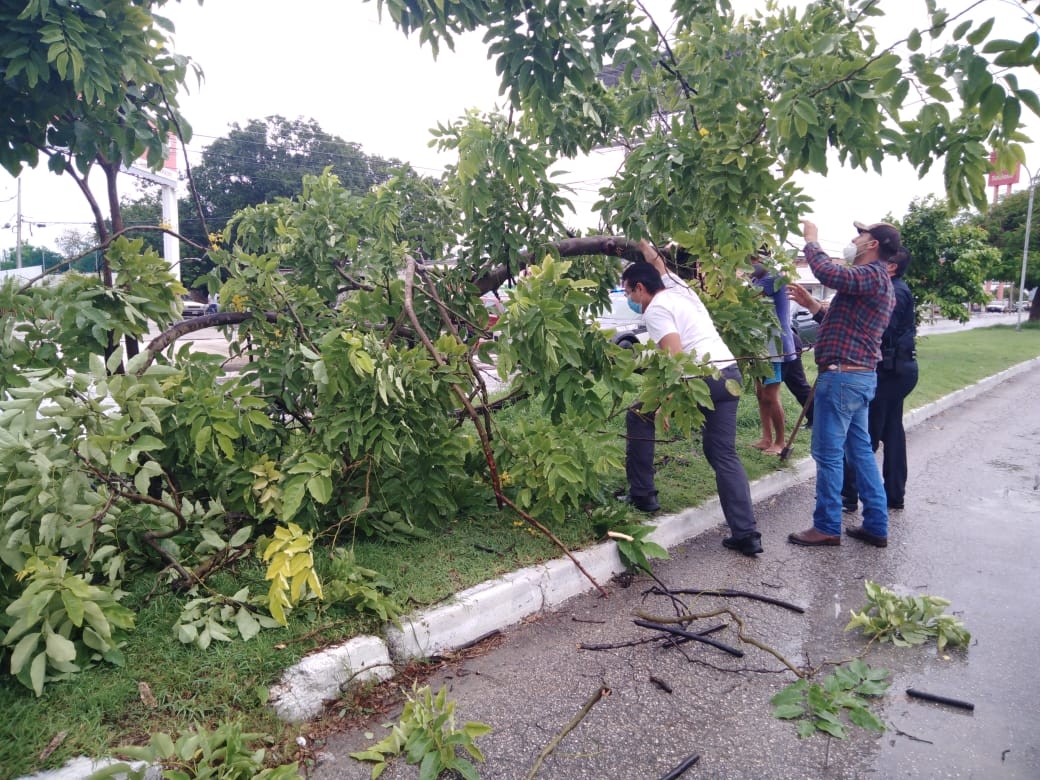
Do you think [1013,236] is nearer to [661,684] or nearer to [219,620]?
[661,684]

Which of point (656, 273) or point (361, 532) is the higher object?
point (656, 273)

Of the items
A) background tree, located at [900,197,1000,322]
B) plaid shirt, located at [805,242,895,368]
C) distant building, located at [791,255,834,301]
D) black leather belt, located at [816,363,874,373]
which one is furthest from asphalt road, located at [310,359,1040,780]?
background tree, located at [900,197,1000,322]

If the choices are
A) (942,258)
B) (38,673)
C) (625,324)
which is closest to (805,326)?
(942,258)

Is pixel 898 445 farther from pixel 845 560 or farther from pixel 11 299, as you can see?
pixel 11 299

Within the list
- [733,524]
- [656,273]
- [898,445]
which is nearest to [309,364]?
[656,273]

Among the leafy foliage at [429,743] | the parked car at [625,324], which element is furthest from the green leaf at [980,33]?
the parked car at [625,324]

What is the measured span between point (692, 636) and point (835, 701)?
2.38 feet

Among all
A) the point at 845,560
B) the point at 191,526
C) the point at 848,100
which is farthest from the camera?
the point at 845,560

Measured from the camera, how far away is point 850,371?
4844 mm

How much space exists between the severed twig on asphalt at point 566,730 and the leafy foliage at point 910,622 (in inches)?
58.2

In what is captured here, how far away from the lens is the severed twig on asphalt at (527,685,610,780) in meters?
2.62

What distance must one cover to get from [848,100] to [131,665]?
148 inches

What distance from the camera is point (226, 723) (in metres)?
2.57

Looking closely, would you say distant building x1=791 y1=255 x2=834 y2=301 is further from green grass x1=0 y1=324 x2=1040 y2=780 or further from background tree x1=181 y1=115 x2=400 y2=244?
background tree x1=181 y1=115 x2=400 y2=244
